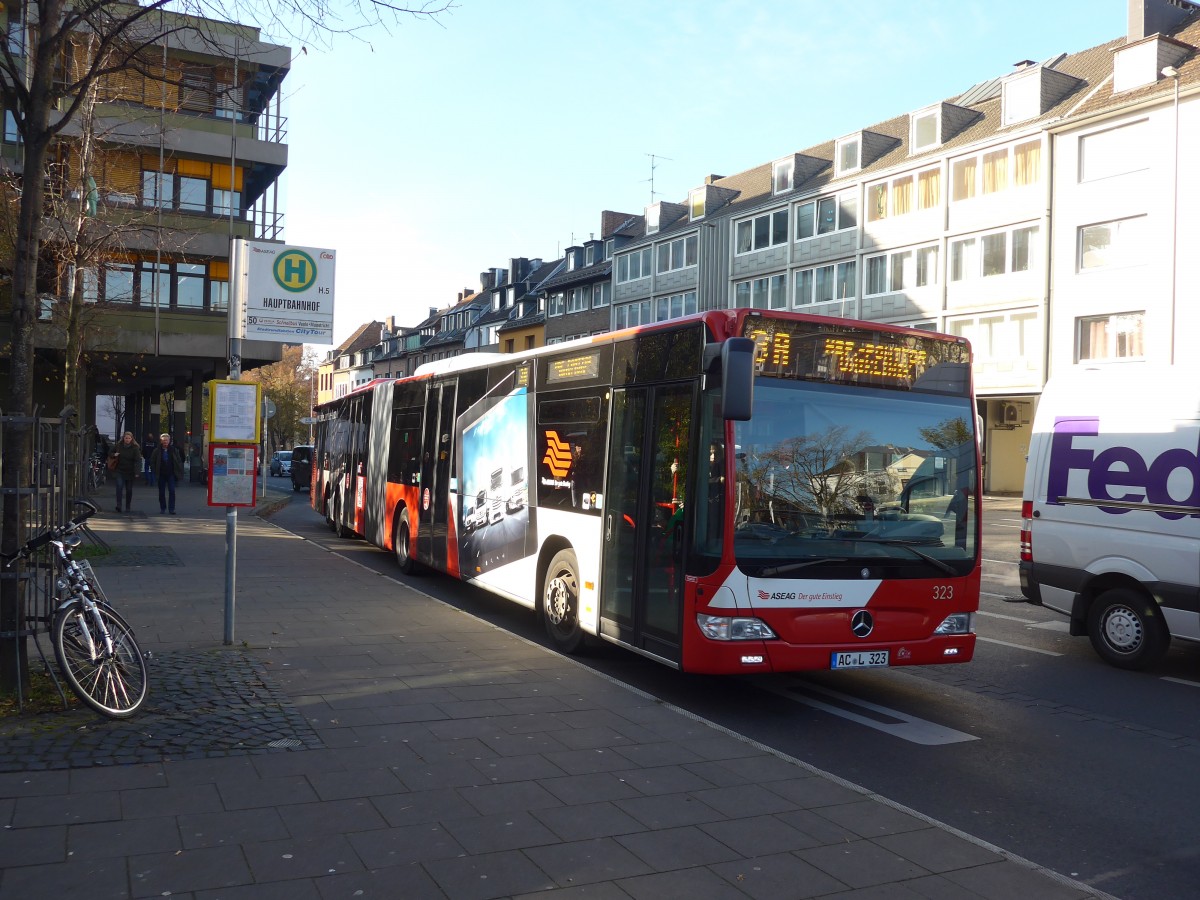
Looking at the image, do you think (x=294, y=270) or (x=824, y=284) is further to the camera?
(x=824, y=284)

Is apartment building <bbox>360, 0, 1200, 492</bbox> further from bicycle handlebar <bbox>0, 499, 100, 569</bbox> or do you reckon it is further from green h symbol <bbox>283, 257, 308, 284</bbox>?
bicycle handlebar <bbox>0, 499, 100, 569</bbox>

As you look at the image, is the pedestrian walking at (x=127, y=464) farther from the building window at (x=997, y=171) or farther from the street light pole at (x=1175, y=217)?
the building window at (x=997, y=171)

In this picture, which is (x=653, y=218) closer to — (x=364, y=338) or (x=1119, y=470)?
(x=1119, y=470)

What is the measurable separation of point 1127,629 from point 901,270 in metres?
Result: 33.0

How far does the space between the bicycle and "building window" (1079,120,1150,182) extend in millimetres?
33804

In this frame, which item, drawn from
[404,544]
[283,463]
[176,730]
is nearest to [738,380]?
[176,730]

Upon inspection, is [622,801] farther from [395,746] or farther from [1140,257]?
[1140,257]

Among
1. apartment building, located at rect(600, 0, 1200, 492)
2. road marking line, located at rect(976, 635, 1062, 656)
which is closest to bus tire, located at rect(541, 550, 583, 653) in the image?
road marking line, located at rect(976, 635, 1062, 656)

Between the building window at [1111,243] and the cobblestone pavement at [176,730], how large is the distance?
32.2 meters

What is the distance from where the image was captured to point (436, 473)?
13.8 metres

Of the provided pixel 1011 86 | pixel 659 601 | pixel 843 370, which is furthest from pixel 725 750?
pixel 1011 86

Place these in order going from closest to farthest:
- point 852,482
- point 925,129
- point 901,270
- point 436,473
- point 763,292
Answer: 1. point 852,482
2. point 436,473
3. point 901,270
4. point 925,129
5. point 763,292

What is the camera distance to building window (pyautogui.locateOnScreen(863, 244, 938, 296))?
130 feet

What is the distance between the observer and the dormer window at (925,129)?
133 feet
